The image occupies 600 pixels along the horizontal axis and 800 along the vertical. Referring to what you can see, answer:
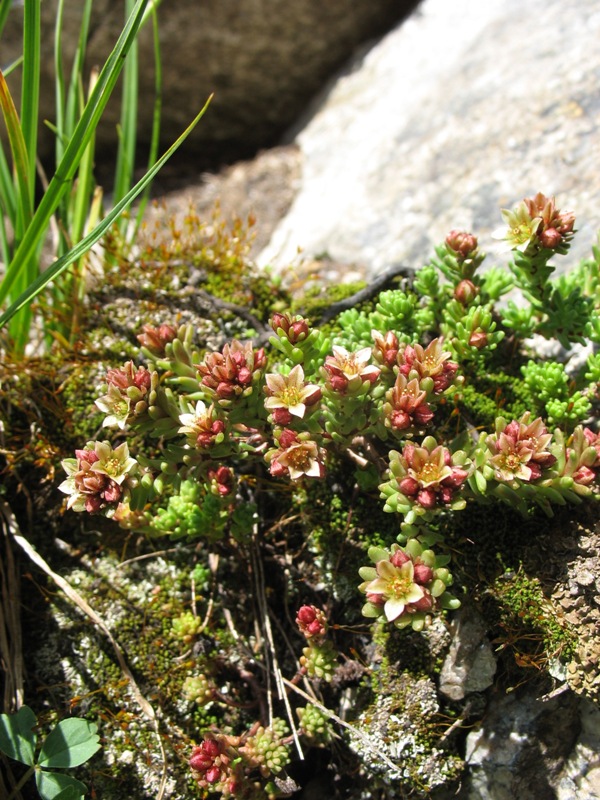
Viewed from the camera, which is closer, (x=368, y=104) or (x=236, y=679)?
(x=236, y=679)

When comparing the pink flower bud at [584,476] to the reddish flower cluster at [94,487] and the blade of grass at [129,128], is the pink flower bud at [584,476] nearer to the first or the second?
the reddish flower cluster at [94,487]

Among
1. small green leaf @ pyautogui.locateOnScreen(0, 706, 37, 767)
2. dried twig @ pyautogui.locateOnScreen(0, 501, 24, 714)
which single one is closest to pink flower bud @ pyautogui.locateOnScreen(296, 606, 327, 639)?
small green leaf @ pyautogui.locateOnScreen(0, 706, 37, 767)

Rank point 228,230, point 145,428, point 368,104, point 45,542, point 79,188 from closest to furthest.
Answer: point 145,428 < point 45,542 < point 79,188 < point 228,230 < point 368,104

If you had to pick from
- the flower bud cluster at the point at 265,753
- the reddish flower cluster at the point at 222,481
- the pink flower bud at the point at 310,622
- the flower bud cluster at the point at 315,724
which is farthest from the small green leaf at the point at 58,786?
the reddish flower cluster at the point at 222,481

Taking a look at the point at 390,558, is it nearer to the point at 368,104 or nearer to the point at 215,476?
the point at 215,476

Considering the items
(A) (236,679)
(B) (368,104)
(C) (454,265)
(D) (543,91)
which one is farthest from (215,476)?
(B) (368,104)

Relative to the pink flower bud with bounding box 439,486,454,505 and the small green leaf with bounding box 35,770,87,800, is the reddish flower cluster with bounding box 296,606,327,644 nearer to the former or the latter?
the pink flower bud with bounding box 439,486,454,505

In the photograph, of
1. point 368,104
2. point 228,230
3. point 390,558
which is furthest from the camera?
point 368,104
